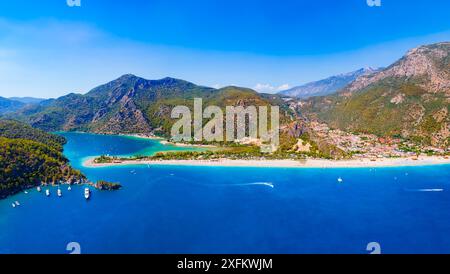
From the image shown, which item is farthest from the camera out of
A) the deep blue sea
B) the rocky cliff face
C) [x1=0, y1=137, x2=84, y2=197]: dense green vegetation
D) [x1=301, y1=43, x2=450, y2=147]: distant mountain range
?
the rocky cliff face

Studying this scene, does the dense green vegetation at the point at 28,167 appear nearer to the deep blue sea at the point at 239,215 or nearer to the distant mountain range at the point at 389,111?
the deep blue sea at the point at 239,215

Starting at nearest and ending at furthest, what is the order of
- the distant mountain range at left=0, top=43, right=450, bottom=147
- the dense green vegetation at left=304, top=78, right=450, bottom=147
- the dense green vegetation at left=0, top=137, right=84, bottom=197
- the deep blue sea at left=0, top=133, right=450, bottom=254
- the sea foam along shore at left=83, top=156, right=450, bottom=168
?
1. the deep blue sea at left=0, top=133, right=450, bottom=254
2. the dense green vegetation at left=0, top=137, right=84, bottom=197
3. the sea foam along shore at left=83, top=156, right=450, bottom=168
4. the dense green vegetation at left=304, top=78, right=450, bottom=147
5. the distant mountain range at left=0, top=43, right=450, bottom=147

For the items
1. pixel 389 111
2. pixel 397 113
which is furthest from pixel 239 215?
pixel 389 111

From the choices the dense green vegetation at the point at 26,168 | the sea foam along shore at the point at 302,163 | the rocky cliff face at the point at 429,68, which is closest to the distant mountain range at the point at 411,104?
the rocky cliff face at the point at 429,68

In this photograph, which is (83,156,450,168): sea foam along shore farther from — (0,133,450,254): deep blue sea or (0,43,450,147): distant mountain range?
→ (0,43,450,147): distant mountain range

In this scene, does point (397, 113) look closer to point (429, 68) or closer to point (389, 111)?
point (389, 111)

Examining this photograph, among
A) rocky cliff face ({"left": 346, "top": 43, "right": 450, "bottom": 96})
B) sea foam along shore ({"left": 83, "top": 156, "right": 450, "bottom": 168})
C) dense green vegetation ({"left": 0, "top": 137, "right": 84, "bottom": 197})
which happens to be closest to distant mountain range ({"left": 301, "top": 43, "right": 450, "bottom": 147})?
rocky cliff face ({"left": 346, "top": 43, "right": 450, "bottom": 96})
